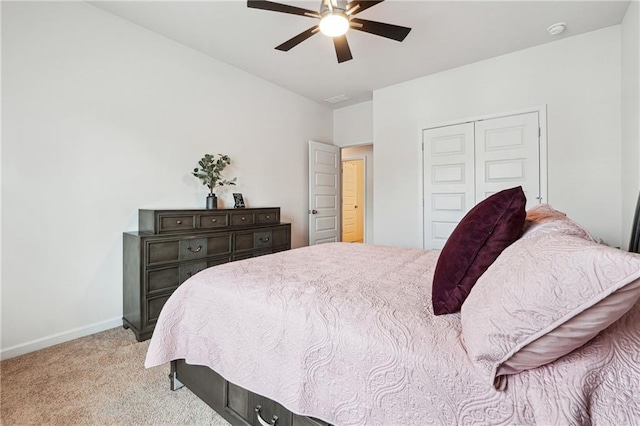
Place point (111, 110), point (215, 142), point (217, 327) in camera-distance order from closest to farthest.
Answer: point (217, 327), point (111, 110), point (215, 142)

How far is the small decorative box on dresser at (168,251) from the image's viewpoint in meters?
2.31

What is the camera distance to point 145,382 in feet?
5.62

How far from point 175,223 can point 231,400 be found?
1.71 m

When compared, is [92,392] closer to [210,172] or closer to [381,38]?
[210,172]

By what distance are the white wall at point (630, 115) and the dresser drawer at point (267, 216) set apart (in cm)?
336

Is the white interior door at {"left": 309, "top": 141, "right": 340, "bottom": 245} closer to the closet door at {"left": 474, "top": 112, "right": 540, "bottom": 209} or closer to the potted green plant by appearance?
the potted green plant

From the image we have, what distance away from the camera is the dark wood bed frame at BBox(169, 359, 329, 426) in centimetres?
113

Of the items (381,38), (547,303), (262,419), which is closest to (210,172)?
(381,38)

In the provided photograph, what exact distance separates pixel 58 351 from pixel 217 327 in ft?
5.92

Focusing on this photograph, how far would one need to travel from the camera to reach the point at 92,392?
5.33 feet

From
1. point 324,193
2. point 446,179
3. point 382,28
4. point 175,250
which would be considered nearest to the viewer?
point 382,28

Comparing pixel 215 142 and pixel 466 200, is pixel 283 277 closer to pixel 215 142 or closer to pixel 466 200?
pixel 215 142

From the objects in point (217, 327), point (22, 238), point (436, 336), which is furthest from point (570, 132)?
point (22, 238)

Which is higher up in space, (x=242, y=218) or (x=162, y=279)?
(x=242, y=218)
